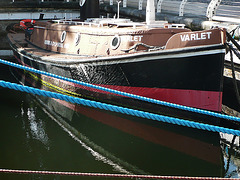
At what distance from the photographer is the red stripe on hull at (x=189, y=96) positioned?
10321 millimetres

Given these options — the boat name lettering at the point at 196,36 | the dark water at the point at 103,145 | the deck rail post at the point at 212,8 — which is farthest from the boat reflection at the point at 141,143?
the deck rail post at the point at 212,8

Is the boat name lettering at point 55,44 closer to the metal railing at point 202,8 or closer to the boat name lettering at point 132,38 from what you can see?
the boat name lettering at point 132,38

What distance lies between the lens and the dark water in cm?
838

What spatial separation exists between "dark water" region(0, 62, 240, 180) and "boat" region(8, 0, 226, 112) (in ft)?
2.98

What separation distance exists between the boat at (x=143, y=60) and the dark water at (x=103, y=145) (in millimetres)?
907

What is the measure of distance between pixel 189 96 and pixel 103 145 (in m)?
2.68

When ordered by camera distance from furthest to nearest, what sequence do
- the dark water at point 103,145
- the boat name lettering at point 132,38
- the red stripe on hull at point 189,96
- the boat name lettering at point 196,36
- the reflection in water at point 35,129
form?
the boat name lettering at point 132,38
the red stripe on hull at point 189,96
the reflection in water at point 35,129
the boat name lettering at point 196,36
the dark water at point 103,145

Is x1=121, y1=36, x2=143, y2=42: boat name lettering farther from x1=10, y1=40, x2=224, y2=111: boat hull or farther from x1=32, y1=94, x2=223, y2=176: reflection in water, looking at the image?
x1=32, y1=94, x2=223, y2=176: reflection in water

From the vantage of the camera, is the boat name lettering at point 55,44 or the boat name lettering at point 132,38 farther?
the boat name lettering at point 55,44

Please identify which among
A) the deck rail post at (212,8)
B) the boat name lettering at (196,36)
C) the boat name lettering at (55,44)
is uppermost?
the deck rail post at (212,8)

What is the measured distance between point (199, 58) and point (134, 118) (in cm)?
283

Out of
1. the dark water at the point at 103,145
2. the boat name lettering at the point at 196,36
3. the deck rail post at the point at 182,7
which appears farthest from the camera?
the deck rail post at the point at 182,7

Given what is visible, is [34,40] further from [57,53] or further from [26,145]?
[26,145]

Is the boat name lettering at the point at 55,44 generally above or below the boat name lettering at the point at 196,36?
below
